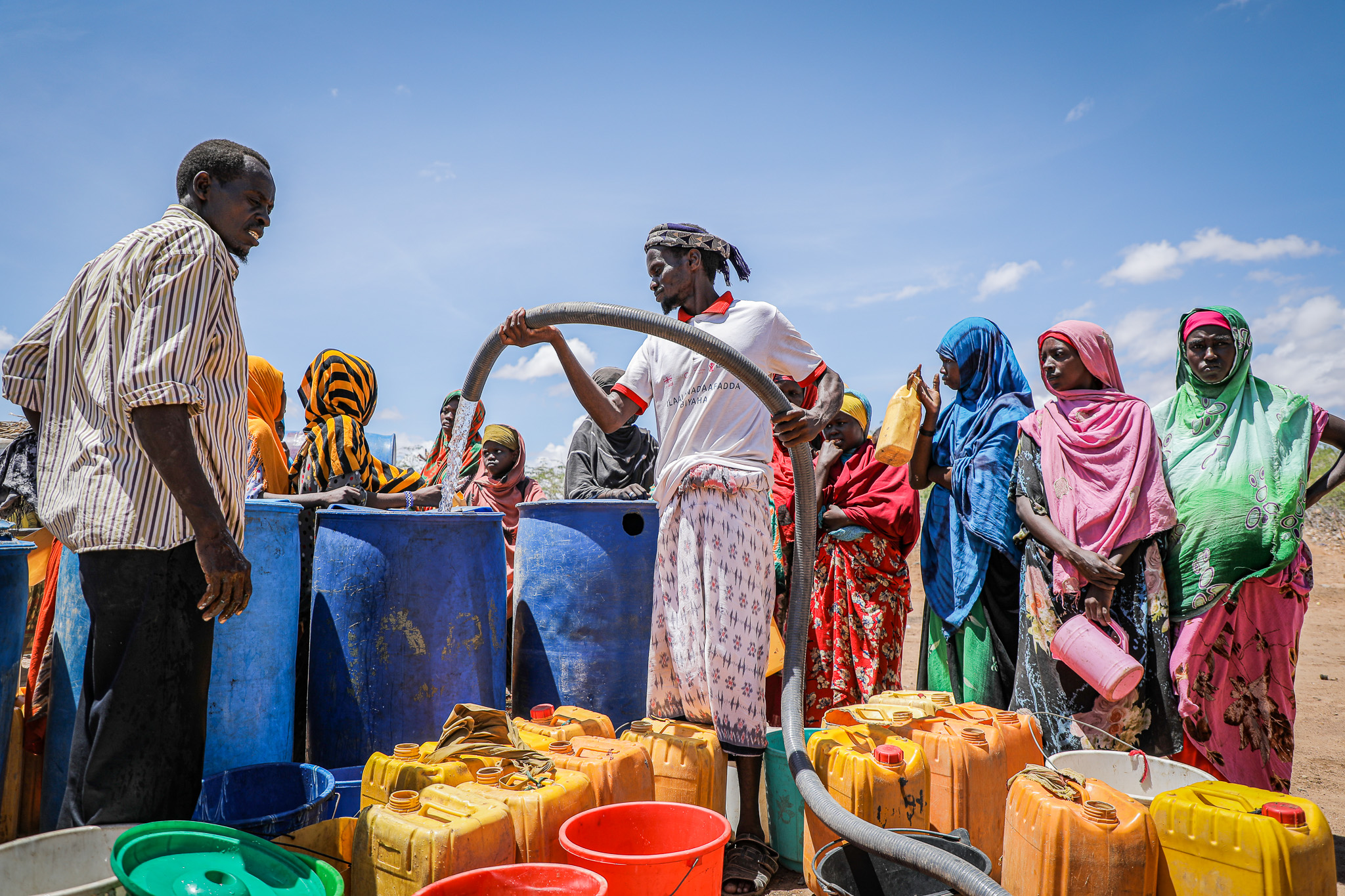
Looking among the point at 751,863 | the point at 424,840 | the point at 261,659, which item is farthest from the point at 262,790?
the point at 751,863

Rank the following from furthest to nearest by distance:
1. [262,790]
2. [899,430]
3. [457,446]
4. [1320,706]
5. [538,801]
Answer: [1320,706], [899,430], [457,446], [262,790], [538,801]

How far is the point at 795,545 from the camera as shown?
2.84 meters

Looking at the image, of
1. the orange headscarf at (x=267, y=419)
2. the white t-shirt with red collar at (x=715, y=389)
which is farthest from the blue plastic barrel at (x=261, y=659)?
the orange headscarf at (x=267, y=419)

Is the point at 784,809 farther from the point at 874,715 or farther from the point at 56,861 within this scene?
the point at 56,861

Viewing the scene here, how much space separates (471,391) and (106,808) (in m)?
1.68

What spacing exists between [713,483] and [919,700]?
1.11 metres

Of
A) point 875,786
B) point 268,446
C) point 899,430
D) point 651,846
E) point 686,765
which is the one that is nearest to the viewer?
point 651,846

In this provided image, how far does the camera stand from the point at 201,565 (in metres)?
1.96

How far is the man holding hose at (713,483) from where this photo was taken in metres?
2.74

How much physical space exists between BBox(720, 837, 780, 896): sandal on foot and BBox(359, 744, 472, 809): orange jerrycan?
0.97 meters

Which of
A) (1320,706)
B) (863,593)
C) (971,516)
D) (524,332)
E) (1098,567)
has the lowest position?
(1320,706)

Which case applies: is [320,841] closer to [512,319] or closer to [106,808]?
[106,808]

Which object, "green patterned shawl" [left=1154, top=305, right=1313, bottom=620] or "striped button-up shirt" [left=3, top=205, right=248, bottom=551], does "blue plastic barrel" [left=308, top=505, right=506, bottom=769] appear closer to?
"striped button-up shirt" [left=3, top=205, right=248, bottom=551]

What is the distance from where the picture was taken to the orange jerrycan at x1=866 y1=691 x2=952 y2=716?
9.49 feet
